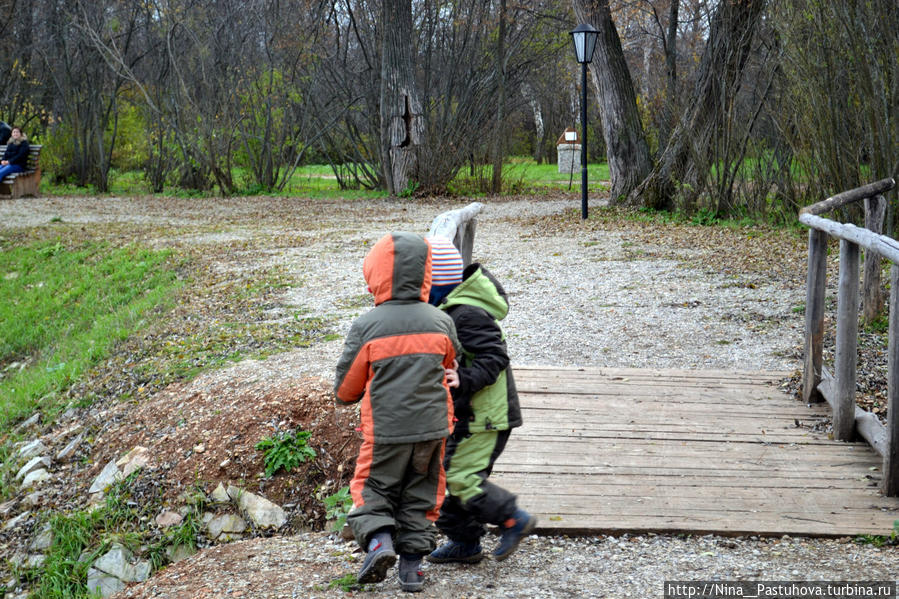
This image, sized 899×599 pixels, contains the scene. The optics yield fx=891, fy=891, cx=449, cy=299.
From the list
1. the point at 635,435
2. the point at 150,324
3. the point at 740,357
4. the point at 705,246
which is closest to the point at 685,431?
the point at 635,435

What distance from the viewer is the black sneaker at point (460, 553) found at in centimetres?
362

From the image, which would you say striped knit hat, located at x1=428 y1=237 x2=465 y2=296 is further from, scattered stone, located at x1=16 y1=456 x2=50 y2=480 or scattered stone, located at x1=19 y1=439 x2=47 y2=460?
scattered stone, located at x1=19 y1=439 x2=47 y2=460

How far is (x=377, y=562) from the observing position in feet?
10.5

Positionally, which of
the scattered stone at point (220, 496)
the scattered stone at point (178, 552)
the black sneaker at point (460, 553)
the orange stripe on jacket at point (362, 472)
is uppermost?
the orange stripe on jacket at point (362, 472)

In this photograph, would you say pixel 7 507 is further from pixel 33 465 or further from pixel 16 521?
pixel 33 465

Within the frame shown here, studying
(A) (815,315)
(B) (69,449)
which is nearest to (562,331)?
(A) (815,315)

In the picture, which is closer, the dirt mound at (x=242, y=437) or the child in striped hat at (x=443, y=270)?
the child in striped hat at (x=443, y=270)

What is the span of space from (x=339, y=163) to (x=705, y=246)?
14633 mm

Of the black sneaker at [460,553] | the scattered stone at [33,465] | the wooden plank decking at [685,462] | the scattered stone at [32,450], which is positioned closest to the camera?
the black sneaker at [460,553]

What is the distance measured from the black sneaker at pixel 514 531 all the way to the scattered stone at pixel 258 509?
2.02 m

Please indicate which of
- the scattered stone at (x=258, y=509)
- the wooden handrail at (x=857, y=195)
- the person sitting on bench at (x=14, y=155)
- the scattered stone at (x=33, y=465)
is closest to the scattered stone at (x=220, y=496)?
the scattered stone at (x=258, y=509)

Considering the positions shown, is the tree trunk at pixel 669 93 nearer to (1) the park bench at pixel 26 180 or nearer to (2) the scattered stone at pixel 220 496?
(2) the scattered stone at pixel 220 496

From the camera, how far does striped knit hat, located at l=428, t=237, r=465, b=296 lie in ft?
11.2

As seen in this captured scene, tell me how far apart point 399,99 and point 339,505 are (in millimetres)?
17274
